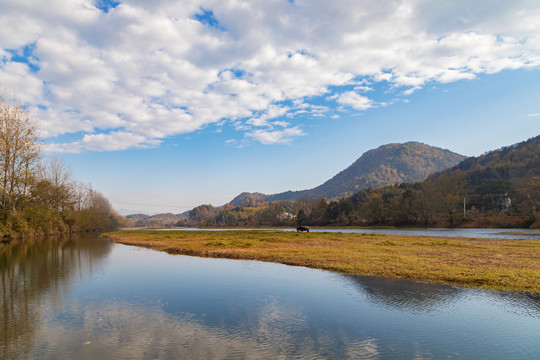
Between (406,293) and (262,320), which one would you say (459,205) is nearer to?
(406,293)

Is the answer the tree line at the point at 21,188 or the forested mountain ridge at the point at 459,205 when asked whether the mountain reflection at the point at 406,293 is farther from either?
the forested mountain ridge at the point at 459,205

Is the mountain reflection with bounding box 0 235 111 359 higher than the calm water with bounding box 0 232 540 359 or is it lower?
higher

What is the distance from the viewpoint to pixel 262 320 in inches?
424

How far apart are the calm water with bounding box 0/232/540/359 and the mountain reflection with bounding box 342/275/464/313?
5cm

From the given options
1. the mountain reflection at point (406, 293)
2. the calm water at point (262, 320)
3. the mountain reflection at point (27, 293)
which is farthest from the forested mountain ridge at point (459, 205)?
the mountain reflection at point (27, 293)

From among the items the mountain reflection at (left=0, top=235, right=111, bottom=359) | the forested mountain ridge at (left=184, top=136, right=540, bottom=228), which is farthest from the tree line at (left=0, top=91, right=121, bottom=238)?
the forested mountain ridge at (left=184, top=136, right=540, bottom=228)

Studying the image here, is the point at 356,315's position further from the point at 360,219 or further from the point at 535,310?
the point at 360,219

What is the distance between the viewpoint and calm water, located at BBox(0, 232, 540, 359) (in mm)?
8148

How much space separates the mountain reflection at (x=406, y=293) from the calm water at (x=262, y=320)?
1.8 inches

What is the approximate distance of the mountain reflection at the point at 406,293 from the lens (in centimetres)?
1241

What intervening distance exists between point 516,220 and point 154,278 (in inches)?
4103

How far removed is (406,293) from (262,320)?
7498mm

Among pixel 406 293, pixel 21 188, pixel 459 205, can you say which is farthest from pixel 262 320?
pixel 459 205

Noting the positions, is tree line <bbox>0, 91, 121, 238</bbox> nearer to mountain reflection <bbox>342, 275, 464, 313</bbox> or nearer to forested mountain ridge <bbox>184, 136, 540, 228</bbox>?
mountain reflection <bbox>342, 275, 464, 313</bbox>
